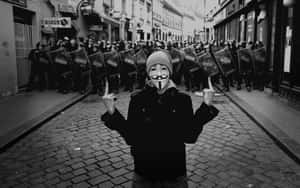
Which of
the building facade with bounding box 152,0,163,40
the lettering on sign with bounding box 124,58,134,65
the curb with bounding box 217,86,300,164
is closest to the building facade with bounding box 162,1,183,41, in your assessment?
the building facade with bounding box 152,0,163,40

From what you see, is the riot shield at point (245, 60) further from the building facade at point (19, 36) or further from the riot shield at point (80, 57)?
the building facade at point (19, 36)

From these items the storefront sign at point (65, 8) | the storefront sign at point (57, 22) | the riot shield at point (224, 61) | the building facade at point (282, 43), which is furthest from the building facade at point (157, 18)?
the riot shield at point (224, 61)

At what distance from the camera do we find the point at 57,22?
555 inches

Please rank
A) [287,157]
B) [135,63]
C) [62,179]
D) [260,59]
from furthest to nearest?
[135,63] < [260,59] < [287,157] < [62,179]

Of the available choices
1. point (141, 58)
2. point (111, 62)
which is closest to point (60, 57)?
point (111, 62)

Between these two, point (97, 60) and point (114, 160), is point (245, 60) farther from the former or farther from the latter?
point (114, 160)

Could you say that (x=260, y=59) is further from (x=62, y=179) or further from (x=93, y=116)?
(x=62, y=179)

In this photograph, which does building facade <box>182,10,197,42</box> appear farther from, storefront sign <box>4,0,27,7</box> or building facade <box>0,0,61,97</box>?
storefront sign <box>4,0,27,7</box>

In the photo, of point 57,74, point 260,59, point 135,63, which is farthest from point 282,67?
point 57,74

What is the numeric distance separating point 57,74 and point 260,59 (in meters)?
7.99

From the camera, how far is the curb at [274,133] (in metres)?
5.24

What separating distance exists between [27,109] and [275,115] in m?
6.43

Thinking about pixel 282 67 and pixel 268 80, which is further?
pixel 268 80

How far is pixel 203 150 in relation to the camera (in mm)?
5645
